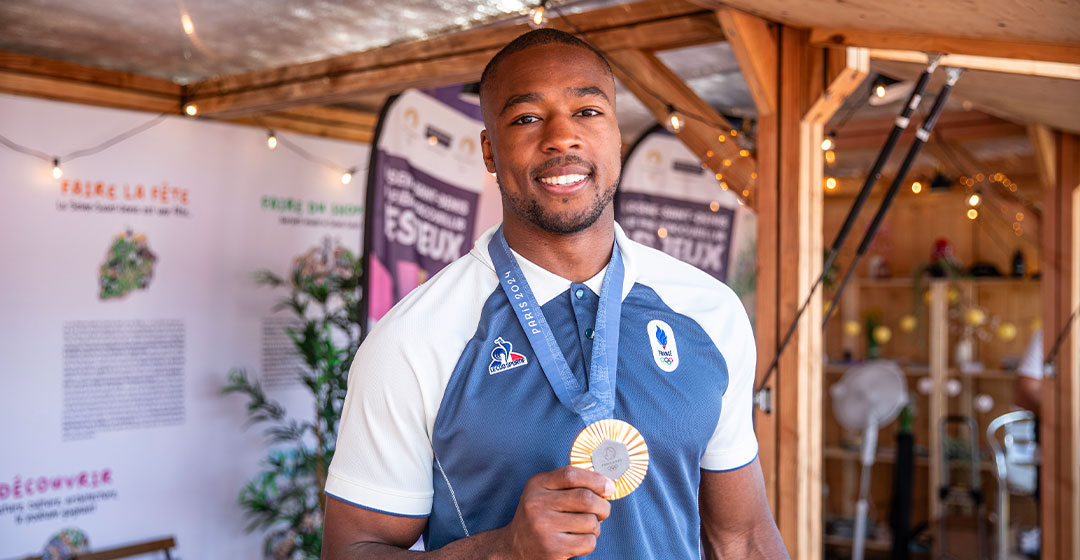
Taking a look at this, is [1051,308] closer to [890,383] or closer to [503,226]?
[890,383]

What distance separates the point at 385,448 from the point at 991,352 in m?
7.58

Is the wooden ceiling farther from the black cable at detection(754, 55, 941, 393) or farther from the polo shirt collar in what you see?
the polo shirt collar

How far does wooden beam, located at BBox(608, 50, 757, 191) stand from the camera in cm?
366

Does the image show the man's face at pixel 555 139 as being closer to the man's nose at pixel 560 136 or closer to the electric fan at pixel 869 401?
the man's nose at pixel 560 136

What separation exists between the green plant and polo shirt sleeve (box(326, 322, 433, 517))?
342 centimetres

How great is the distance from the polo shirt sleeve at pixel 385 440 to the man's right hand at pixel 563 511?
8.3 inches

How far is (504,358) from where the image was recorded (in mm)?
1296

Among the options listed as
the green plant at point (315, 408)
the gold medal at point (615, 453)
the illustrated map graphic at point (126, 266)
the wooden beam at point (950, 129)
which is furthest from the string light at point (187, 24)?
the wooden beam at point (950, 129)

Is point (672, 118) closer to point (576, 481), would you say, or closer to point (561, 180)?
point (561, 180)

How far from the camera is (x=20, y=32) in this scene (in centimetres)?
438

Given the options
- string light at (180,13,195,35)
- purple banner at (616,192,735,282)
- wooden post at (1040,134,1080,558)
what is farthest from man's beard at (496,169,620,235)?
wooden post at (1040,134,1080,558)

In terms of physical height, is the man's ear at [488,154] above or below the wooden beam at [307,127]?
below

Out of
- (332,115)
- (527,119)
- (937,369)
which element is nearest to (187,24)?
(332,115)

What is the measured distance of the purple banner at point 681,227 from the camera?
5.34 metres
